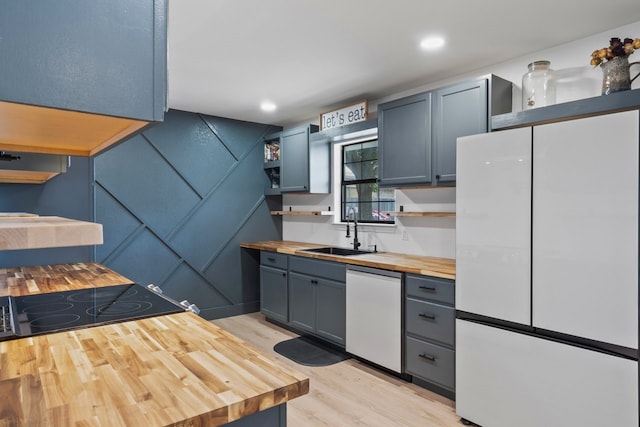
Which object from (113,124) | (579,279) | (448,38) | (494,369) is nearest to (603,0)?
(448,38)

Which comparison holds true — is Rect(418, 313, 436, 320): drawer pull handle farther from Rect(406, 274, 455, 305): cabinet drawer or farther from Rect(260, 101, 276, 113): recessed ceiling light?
Rect(260, 101, 276, 113): recessed ceiling light

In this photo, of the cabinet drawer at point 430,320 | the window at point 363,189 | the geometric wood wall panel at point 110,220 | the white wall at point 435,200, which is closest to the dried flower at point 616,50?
the white wall at point 435,200

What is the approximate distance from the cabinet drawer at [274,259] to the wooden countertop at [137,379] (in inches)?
114

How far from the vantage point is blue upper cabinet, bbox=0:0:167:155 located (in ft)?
1.90

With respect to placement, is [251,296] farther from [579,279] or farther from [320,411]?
[579,279]

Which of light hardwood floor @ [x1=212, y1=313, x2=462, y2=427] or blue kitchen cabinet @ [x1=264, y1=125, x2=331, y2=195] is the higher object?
blue kitchen cabinet @ [x1=264, y1=125, x2=331, y2=195]

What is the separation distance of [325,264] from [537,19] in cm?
246

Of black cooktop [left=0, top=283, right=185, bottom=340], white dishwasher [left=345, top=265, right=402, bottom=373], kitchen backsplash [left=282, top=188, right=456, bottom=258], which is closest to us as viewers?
black cooktop [left=0, top=283, right=185, bottom=340]

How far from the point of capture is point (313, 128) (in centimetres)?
437

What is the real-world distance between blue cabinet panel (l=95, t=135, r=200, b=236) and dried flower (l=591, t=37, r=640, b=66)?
3890 mm

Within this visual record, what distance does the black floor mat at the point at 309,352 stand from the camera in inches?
136

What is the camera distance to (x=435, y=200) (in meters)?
3.42

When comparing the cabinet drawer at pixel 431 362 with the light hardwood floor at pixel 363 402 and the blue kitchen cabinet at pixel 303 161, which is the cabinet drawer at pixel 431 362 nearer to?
the light hardwood floor at pixel 363 402

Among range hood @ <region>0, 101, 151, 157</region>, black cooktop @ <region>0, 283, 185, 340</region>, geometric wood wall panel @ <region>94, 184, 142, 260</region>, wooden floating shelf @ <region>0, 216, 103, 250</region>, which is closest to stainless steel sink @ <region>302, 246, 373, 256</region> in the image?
geometric wood wall panel @ <region>94, 184, 142, 260</region>
